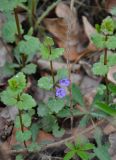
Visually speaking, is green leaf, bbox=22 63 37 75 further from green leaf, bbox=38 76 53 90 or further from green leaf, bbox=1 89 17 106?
green leaf, bbox=1 89 17 106

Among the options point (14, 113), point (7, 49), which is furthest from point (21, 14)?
point (14, 113)

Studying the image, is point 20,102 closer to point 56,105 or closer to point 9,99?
point 9,99

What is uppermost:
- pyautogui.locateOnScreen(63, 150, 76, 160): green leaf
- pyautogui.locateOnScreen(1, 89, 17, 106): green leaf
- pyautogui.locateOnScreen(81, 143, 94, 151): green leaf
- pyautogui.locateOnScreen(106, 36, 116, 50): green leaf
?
pyautogui.locateOnScreen(106, 36, 116, 50): green leaf

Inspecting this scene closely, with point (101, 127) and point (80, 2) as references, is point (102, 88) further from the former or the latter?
point (80, 2)

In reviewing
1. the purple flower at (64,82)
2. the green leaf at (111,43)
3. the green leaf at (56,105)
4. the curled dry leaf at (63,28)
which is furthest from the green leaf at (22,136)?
the curled dry leaf at (63,28)

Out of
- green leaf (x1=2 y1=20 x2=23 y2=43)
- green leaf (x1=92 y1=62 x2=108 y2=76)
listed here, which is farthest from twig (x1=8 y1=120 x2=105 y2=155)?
green leaf (x1=2 y1=20 x2=23 y2=43)
